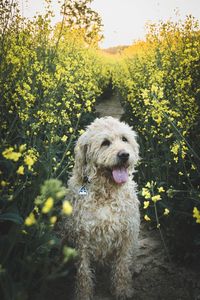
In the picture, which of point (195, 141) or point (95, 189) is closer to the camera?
point (95, 189)

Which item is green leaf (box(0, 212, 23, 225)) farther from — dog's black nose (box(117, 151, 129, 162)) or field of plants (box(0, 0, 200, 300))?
dog's black nose (box(117, 151, 129, 162))

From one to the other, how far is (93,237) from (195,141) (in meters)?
1.45

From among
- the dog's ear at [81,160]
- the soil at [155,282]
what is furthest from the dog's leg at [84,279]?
the dog's ear at [81,160]

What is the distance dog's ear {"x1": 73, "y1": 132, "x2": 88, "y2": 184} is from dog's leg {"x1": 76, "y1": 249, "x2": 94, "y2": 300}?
724mm

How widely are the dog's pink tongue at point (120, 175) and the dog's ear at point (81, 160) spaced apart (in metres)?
0.33

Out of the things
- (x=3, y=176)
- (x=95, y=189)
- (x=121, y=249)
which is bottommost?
(x=121, y=249)

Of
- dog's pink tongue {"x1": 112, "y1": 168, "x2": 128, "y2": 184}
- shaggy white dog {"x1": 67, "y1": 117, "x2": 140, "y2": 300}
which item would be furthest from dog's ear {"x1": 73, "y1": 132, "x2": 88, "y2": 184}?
dog's pink tongue {"x1": 112, "y1": 168, "x2": 128, "y2": 184}

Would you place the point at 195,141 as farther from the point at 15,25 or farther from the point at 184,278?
the point at 15,25

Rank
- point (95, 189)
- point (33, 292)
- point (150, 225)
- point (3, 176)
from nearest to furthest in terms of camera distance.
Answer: point (33, 292) → point (3, 176) → point (95, 189) → point (150, 225)

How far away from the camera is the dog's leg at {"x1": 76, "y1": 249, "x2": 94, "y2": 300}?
306 centimetres

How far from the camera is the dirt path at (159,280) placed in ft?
10.1

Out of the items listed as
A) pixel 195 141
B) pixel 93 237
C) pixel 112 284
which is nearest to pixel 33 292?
pixel 93 237

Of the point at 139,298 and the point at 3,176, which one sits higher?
the point at 3,176

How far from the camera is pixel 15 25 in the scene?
3.47 meters
